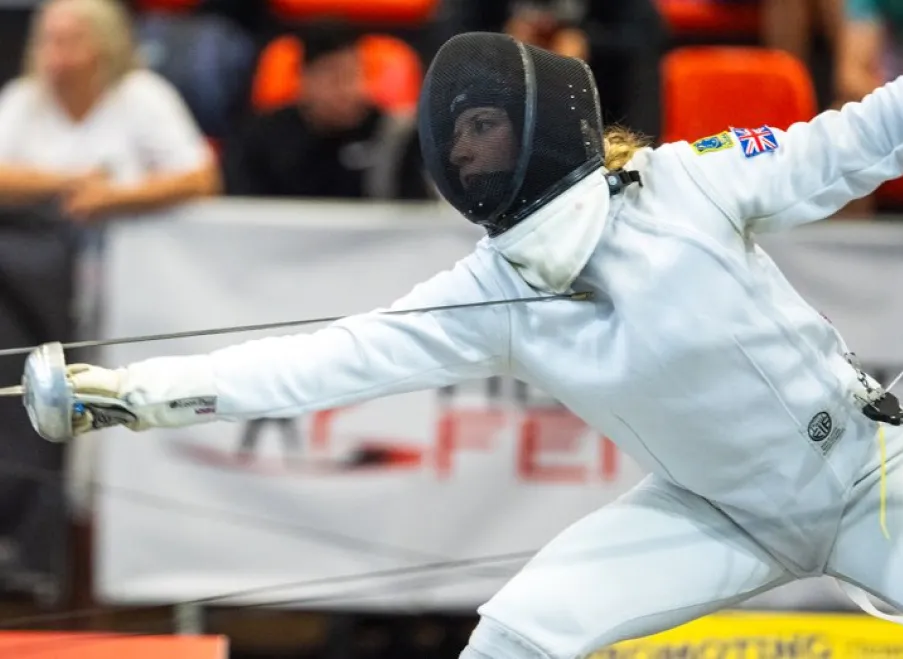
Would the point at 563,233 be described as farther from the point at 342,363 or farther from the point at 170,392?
the point at 170,392

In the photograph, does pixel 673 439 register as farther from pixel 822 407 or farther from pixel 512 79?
pixel 512 79

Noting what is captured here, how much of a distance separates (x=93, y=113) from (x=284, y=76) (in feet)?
2.50

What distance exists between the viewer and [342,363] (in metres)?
1.89

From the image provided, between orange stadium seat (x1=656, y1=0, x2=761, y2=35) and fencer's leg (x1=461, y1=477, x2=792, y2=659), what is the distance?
2502mm

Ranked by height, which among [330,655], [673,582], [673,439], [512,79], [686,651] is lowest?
[330,655]

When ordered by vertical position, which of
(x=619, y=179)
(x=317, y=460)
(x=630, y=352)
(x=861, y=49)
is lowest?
(x=317, y=460)

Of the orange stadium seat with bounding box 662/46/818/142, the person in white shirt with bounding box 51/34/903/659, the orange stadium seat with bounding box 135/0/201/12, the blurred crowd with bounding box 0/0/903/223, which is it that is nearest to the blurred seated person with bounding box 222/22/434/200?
the blurred crowd with bounding box 0/0/903/223

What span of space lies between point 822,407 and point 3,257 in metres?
1.84

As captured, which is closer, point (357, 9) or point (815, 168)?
point (815, 168)

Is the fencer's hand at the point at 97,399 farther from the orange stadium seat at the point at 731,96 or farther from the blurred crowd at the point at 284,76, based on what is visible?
the orange stadium seat at the point at 731,96

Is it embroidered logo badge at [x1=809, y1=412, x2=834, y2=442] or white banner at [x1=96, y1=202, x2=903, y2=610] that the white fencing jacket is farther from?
white banner at [x1=96, y1=202, x2=903, y2=610]

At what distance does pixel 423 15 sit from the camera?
14.1 feet

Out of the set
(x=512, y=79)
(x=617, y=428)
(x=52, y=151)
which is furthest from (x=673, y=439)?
(x=52, y=151)

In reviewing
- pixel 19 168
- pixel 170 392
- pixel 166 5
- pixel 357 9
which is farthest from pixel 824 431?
pixel 166 5
